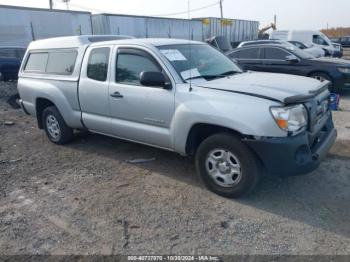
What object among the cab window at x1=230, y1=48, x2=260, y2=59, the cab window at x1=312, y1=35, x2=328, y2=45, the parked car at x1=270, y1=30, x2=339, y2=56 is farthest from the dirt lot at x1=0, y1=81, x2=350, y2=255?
the cab window at x1=312, y1=35, x2=328, y2=45

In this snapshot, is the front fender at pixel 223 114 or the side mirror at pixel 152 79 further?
the side mirror at pixel 152 79

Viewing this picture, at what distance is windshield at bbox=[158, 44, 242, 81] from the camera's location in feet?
14.0

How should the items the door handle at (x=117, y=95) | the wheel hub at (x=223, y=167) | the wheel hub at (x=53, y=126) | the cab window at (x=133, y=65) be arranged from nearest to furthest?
the wheel hub at (x=223, y=167) < the cab window at (x=133, y=65) < the door handle at (x=117, y=95) < the wheel hub at (x=53, y=126)

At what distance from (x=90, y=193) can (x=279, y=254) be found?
233 centimetres

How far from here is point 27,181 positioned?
4707 millimetres

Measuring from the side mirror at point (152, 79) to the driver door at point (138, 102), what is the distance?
0.33 feet

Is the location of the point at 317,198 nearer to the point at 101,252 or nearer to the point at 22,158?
the point at 101,252

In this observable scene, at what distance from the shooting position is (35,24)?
78.9 ft

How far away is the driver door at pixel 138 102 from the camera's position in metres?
4.24

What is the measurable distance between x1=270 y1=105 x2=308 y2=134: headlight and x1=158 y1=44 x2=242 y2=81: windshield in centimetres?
117

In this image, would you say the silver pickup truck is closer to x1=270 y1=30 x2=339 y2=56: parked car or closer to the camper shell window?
the camper shell window

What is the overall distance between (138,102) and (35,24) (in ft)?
74.8

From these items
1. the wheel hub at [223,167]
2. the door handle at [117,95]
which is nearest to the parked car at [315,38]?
the door handle at [117,95]

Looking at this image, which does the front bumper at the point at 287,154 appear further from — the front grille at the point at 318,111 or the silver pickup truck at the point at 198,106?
the front grille at the point at 318,111
